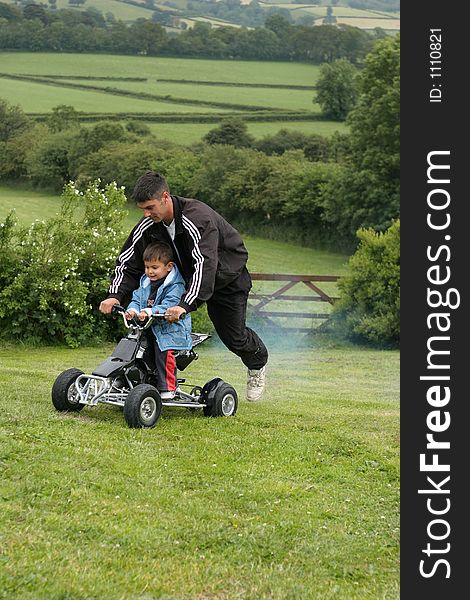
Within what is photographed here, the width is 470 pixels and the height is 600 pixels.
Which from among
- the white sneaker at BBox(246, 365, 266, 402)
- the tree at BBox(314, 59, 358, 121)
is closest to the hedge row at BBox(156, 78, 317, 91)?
the tree at BBox(314, 59, 358, 121)

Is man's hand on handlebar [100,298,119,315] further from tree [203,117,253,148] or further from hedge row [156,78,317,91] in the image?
hedge row [156,78,317,91]

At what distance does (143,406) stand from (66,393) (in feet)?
2.59

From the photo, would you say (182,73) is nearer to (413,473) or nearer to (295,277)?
(295,277)

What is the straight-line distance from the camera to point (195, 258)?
9406mm

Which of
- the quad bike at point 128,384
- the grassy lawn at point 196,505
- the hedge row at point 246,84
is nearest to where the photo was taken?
the grassy lawn at point 196,505

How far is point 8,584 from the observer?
5.64 m

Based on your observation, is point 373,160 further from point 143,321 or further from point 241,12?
point 143,321

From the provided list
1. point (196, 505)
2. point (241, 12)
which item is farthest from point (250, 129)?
point (196, 505)

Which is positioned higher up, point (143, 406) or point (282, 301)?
point (143, 406)

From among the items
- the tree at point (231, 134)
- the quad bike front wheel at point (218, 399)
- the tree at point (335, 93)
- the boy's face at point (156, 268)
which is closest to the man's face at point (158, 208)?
the boy's face at point (156, 268)

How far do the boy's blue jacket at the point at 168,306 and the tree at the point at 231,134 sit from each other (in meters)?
53.0

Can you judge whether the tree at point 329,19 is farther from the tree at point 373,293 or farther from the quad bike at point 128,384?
the quad bike at point 128,384

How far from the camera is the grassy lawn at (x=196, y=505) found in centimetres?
593

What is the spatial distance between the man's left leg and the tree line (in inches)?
2406
